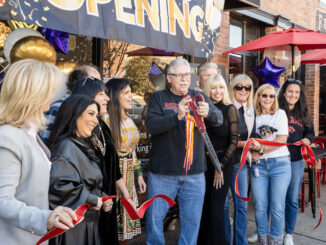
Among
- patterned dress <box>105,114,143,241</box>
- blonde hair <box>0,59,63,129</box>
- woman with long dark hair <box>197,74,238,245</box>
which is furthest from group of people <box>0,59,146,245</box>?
woman with long dark hair <box>197,74,238,245</box>

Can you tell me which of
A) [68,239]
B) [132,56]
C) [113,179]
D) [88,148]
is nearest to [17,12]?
[88,148]

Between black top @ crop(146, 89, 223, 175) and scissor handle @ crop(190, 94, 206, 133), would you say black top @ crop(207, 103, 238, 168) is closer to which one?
black top @ crop(146, 89, 223, 175)

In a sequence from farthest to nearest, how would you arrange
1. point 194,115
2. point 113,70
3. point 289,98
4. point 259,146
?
1. point 113,70
2. point 289,98
3. point 259,146
4. point 194,115

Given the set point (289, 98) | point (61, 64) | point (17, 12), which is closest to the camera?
point (17, 12)

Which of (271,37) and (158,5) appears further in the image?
(271,37)

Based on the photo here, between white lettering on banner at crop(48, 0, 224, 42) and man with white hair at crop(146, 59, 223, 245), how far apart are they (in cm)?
83

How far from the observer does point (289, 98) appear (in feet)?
14.2

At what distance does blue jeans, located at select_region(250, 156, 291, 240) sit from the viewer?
3715 millimetres

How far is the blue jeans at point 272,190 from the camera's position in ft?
12.2

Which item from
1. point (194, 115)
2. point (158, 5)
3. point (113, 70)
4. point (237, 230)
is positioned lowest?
point (237, 230)

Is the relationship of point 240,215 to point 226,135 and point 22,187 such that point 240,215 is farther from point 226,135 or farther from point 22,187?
point 22,187

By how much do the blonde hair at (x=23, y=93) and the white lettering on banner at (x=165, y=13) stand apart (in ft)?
4.52

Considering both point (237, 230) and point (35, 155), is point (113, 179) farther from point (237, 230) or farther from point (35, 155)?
point (237, 230)

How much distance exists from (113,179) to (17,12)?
1.46 metres
